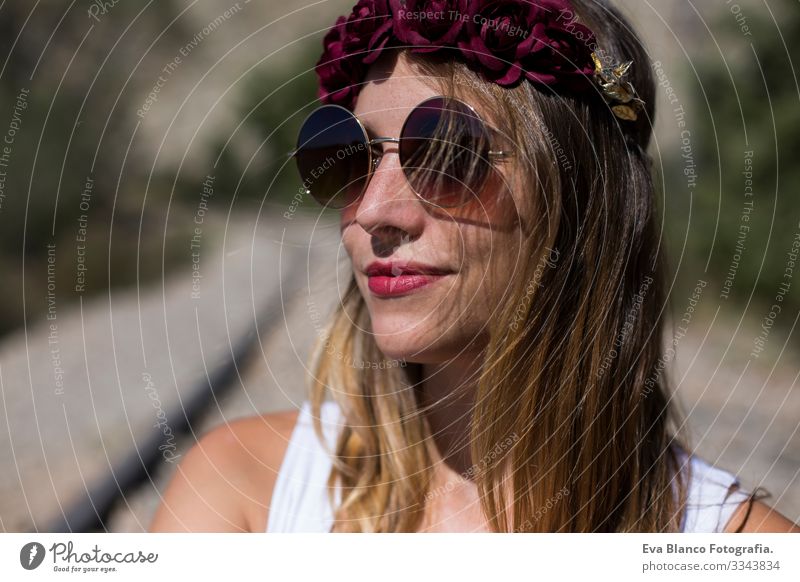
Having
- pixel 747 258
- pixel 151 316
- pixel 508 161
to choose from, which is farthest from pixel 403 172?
pixel 151 316

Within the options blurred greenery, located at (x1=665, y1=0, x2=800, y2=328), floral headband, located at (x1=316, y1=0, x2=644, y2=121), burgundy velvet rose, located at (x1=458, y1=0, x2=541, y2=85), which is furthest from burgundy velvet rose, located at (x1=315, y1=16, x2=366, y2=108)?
blurred greenery, located at (x1=665, y1=0, x2=800, y2=328)

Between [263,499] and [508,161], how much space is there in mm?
513

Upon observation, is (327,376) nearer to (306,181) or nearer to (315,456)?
(315,456)

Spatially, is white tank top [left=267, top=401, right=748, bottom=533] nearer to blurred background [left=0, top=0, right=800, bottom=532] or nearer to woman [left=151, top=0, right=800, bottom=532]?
woman [left=151, top=0, right=800, bottom=532]

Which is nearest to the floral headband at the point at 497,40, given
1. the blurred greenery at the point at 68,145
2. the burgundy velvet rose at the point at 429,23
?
the burgundy velvet rose at the point at 429,23

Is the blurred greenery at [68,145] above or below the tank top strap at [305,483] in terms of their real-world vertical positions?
above

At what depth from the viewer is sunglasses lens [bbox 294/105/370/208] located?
2.57 ft

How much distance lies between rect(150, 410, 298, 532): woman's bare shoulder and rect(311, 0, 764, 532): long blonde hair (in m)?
0.09

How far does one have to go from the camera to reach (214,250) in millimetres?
1885

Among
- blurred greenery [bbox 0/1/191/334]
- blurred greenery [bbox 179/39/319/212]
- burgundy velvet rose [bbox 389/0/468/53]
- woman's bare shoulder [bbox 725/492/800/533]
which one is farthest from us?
blurred greenery [bbox 179/39/319/212]

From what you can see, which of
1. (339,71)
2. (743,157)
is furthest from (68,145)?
(743,157)

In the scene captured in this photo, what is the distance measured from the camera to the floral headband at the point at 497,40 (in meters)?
0.74

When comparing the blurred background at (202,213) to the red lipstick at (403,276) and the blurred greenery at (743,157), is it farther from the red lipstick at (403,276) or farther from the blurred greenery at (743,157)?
the red lipstick at (403,276)

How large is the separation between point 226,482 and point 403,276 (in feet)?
1.16
